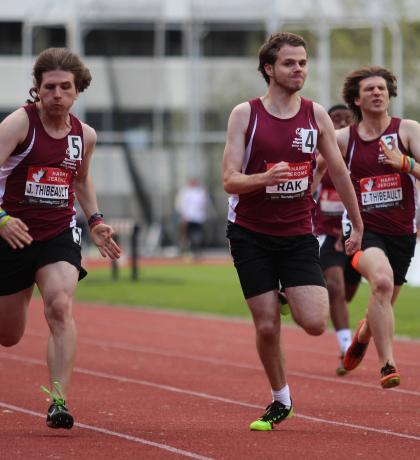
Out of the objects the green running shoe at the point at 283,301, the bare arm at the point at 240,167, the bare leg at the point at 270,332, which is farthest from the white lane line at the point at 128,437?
the bare arm at the point at 240,167

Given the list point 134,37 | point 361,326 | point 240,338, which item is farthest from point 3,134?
point 134,37

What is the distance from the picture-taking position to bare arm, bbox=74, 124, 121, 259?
7762 millimetres

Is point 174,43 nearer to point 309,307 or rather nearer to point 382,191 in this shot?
point 382,191

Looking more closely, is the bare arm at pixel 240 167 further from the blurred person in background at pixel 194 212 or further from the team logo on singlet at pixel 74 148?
the blurred person in background at pixel 194 212

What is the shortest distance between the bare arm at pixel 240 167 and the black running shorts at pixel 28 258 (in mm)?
1009

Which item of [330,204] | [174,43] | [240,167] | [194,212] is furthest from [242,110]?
[174,43]

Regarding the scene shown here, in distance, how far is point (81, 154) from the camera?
Result: 7.67 metres

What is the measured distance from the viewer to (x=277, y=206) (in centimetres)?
755

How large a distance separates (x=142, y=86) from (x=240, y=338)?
78.7ft

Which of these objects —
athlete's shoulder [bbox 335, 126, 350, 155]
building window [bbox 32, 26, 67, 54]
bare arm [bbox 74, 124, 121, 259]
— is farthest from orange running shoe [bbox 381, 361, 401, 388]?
building window [bbox 32, 26, 67, 54]

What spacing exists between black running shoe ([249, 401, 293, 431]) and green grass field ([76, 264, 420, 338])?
7.01m

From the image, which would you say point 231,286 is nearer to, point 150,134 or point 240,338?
point 240,338

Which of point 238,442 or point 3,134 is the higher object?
point 3,134

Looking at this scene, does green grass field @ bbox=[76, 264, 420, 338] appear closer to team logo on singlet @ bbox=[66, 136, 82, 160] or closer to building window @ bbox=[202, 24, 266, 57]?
team logo on singlet @ bbox=[66, 136, 82, 160]
